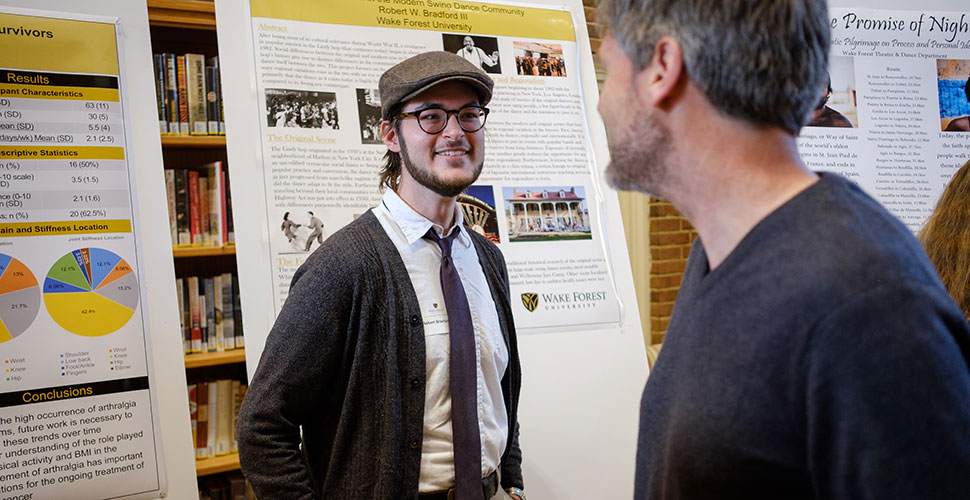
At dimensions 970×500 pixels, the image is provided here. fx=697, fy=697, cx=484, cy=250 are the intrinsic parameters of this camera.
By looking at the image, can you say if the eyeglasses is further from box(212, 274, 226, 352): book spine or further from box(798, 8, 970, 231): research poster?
box(798, 8, 970, 231): research poster

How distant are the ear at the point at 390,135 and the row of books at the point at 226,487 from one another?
163 cm

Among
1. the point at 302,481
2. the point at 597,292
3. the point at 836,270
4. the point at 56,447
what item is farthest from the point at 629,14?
the point at 56,447

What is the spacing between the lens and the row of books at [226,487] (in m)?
Result: 2.71

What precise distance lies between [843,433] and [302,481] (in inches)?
43.3

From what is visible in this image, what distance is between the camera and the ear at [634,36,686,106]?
841 millimetres

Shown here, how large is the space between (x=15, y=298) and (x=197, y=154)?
1.12 metres

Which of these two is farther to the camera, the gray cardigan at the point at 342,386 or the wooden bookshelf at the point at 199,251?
the wooden bookshelf at the point at 199,251

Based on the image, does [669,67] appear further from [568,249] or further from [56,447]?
[56,447]

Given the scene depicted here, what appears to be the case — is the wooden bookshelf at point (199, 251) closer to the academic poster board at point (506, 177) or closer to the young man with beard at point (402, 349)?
the academic poster board at point (506, 177)

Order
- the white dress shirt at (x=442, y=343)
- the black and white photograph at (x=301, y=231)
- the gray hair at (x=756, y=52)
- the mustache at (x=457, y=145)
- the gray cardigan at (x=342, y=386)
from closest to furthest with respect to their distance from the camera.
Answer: the gray hair at (x=756, y=52), the gray cardigan at (x=342, y=386), the white dress shirt at (x=442, y=343), the mustache at (x=457, y=145), the black and white photograph at (x=301, y=231)

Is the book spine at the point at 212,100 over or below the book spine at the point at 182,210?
over

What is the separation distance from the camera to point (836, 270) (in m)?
0.70

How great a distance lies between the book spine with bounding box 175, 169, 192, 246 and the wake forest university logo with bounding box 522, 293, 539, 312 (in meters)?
1.25

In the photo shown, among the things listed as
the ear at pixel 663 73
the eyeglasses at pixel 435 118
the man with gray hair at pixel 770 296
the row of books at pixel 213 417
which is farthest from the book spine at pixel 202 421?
the ear at pixel 663 73
